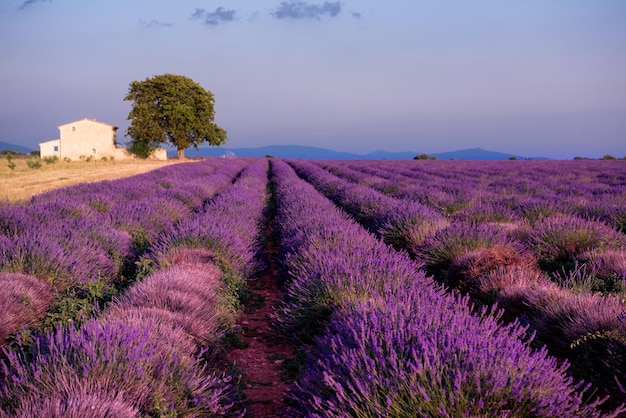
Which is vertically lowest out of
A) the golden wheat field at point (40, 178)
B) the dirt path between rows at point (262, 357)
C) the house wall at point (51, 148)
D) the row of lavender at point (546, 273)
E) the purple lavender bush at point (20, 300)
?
the dirt path between rows at point (262, 357)

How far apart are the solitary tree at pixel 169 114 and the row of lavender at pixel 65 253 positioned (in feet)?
127

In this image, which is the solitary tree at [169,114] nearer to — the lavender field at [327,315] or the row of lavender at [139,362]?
the lavender field at [327,315]

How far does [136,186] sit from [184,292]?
842cm

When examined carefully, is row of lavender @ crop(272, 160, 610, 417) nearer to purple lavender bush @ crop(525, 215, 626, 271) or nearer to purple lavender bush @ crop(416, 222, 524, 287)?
purple lavender bush @ crop(416, 222, 524, 287)

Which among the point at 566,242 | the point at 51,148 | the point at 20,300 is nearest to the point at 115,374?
the point at 20,300

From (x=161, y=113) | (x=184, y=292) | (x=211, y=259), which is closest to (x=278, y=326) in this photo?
(x=184, y=292)

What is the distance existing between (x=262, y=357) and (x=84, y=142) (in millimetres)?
50233

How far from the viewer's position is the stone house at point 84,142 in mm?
46781

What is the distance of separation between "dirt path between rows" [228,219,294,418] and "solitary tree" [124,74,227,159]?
141 ft

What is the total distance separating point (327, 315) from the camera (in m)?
3.23

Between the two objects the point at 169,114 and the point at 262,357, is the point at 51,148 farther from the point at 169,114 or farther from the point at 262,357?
the point at 262,357

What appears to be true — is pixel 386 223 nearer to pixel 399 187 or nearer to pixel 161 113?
pixel 399 187

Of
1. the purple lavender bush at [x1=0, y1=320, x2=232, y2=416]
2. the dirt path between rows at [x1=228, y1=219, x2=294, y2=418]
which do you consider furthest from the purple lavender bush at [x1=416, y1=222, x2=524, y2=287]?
the purple lavender bush at [x1=0, y1=320, x2=232, y2=416]

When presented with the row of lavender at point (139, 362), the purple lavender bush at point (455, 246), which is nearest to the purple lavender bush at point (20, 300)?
the row of lavender at point (139, 362)
